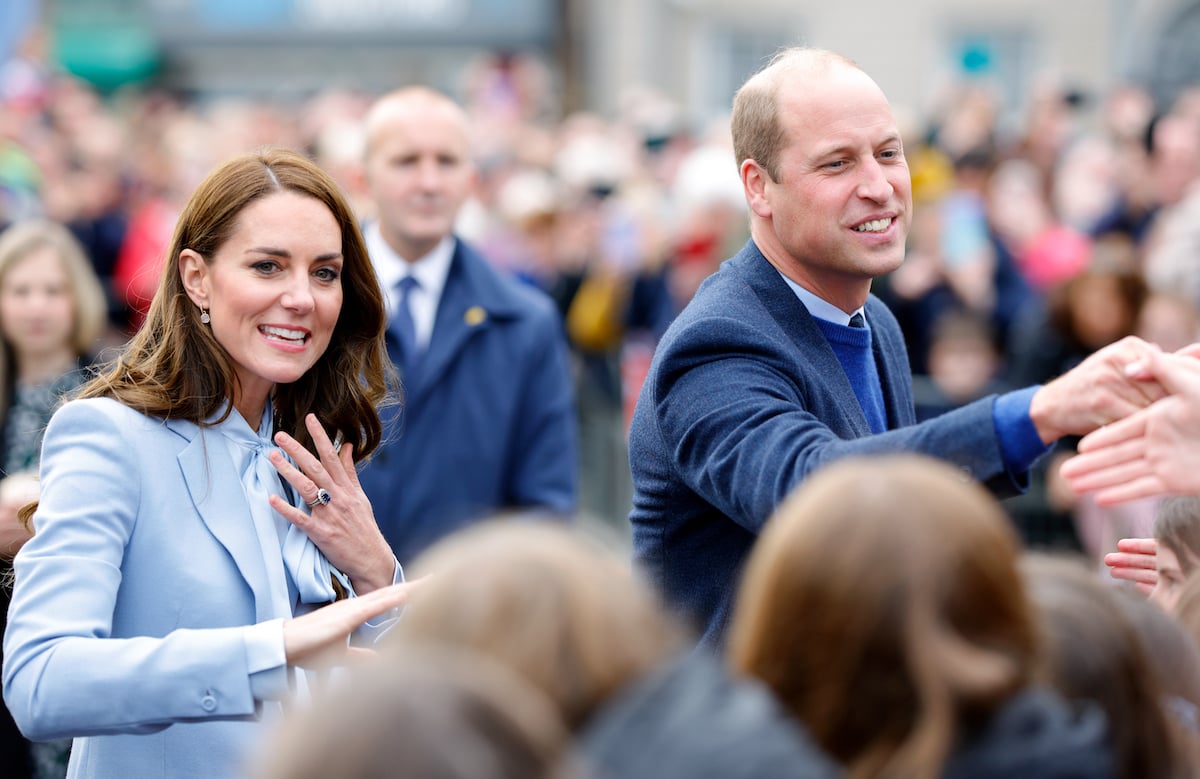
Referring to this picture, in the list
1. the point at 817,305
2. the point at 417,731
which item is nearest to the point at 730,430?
the point at 817,305

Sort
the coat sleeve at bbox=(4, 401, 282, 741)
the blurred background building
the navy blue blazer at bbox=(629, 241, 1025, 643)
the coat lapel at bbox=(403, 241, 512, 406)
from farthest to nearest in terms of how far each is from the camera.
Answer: the blurred background building, the coat lapel at bbox=(403, 241, 512, 406), the navy blue blazer at bbox=(629, 241, 1025, 643), the coat sleeve at bbox=(4, 401, 282, 741)

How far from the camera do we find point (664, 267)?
11344mm

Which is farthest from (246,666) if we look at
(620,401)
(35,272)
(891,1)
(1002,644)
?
(891,1)

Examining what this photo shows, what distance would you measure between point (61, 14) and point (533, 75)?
10.4 m

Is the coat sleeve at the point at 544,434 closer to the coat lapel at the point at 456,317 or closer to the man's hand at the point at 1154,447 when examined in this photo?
the coat lapel at the point at 456,317

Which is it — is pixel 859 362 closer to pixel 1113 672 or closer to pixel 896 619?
pixel 1113 672

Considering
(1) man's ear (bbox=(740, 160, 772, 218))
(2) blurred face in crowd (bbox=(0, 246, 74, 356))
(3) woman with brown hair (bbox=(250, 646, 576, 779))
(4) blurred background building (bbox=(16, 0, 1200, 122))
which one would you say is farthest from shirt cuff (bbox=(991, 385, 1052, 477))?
(4) blurred background building (bbox=(16, 0, 1200, 122))

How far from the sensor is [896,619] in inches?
84.0

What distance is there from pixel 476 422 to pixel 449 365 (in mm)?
225

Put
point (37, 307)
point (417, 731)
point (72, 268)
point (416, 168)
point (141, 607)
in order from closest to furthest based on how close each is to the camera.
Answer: point (417, 731)
point (141, 607)
point (416, 168)
point (37, 307)
point (72, 268)

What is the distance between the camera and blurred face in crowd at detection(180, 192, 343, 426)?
3402mm

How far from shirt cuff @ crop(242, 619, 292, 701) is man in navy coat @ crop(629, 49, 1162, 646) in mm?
856

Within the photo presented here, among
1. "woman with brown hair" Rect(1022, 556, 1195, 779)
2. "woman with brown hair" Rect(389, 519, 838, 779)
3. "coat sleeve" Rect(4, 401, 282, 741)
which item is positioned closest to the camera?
"woman with brown hair" Rect(389, 519, 838, 779)

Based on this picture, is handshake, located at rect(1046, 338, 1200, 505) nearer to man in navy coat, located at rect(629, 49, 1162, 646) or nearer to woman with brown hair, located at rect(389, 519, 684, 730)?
man in navy coat, located at rect(629, 49, 1162, 646)
